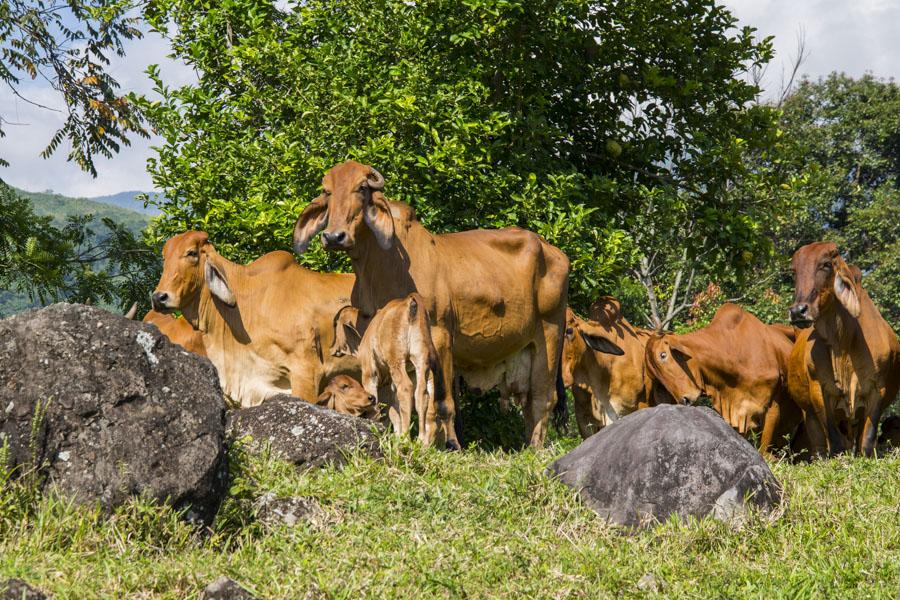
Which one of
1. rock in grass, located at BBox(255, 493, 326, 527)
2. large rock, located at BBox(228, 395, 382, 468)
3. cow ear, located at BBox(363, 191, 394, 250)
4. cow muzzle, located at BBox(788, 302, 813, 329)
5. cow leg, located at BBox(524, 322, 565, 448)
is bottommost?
cow leg, located at BBox(524, 322, 565, 448)

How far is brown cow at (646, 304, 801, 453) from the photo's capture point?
10125 mm

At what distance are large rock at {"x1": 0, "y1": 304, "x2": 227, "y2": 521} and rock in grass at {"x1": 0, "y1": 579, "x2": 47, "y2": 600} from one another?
0.87m

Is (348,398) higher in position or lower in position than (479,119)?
lower

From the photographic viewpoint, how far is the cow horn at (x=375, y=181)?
8.11 m

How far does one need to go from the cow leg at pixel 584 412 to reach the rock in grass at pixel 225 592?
670 cm

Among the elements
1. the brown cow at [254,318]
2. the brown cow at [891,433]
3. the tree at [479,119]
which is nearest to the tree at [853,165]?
the tree at [479,119]

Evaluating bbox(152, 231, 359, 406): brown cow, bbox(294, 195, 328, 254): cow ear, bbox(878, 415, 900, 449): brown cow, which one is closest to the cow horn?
bbox(294, 195, 328, 254): cow ear

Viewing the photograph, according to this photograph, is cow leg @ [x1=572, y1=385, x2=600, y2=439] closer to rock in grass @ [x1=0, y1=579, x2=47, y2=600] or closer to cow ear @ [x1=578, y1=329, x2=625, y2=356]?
cow ear @ [x1=578, y1=329, x2=625, y2=356]

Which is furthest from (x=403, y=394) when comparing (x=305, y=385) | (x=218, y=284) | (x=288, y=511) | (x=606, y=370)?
(x=606, y=370)

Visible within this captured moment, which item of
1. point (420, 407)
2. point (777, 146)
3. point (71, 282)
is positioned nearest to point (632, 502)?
point (420, 407)

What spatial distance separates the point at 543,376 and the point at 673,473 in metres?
3.79

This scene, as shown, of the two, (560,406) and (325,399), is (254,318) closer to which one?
(325,399)

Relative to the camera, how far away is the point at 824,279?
901 centimetres

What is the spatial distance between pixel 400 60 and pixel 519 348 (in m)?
3.65
